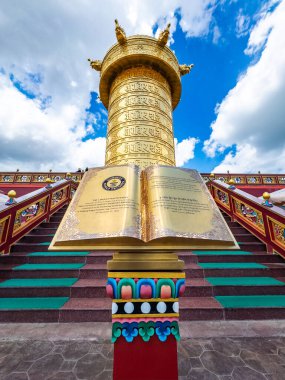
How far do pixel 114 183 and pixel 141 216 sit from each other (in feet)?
1.11

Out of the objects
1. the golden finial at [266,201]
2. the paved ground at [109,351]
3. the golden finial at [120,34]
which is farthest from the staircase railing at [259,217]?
the golden finial at [120,34]

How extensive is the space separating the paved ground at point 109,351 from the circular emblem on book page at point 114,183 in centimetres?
148

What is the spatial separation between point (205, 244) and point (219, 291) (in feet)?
7.05

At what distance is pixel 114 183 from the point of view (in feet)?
4.55

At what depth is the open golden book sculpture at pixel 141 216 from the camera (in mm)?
1034

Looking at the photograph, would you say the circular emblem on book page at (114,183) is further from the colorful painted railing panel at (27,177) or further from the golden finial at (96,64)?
the colorful painted railing panel at (27,177)

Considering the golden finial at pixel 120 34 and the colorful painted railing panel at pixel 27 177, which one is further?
the colorful painted railing panel at pixel 27 177

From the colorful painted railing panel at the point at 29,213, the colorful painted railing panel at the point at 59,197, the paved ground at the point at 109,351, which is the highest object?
the colorful painted railing panel at the point at 59,197

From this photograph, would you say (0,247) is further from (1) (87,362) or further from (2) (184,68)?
(2) (184,68)

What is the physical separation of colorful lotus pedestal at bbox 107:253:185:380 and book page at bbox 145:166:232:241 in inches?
11.7

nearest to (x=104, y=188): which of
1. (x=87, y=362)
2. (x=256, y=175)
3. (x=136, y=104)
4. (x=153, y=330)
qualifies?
(x=153, y=330)

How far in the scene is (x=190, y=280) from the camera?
2908mm

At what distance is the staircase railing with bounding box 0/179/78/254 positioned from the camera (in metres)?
3.65

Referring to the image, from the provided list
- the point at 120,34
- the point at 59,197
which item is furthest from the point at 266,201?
the point at 120,34
